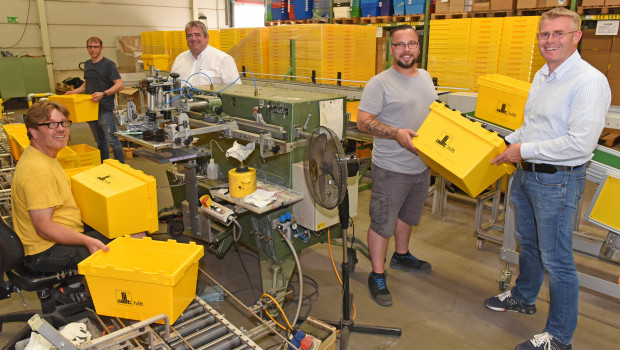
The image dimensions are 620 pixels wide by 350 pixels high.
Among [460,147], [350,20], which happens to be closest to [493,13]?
[350,20]

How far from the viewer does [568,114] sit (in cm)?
207

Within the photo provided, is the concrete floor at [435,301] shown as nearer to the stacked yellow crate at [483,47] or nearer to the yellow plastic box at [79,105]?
the stacked yellow crate at [483,47]

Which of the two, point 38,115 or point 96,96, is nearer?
point 38,115

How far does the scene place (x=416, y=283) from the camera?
319cm

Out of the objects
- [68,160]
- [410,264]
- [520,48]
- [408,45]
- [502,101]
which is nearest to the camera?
[408,45]

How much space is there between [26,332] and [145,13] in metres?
10.4

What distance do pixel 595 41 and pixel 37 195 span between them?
5.83m

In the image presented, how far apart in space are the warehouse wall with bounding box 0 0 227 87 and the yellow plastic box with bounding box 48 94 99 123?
6.07m

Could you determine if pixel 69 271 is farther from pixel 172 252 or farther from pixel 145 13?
pixel 145 13

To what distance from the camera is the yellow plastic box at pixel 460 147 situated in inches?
90.4

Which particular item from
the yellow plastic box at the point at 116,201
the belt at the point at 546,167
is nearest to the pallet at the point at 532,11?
the belt at the point at 546,167

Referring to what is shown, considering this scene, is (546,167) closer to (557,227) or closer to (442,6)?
(557,227)

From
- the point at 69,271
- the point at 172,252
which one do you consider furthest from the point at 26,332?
the point at 172,252

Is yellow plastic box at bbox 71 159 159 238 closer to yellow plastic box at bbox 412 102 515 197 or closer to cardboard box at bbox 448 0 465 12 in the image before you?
yellow plastic box at bbox 412 102 515 197
